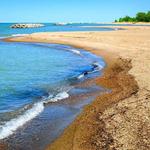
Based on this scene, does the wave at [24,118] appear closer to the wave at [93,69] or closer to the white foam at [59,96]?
the white foam at [59,96]

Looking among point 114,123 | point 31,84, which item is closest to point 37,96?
point 31,84

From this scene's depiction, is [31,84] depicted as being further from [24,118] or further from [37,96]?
[24,118]

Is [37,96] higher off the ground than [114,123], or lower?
lower

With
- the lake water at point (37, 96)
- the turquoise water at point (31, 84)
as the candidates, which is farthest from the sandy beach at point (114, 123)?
the turquoise water at point (31, 84)

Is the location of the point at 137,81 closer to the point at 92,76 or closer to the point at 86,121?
the point at 92,76

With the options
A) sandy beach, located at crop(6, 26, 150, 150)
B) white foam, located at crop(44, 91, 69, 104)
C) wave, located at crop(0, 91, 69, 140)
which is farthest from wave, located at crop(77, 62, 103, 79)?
wave, located at crop(0, 91, 69, 140)

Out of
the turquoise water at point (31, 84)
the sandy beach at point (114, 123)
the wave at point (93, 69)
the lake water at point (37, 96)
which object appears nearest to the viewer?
the sandy beach at point (114, 123)

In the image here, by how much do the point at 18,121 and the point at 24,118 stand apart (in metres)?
0.39

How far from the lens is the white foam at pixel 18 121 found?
10.7 m

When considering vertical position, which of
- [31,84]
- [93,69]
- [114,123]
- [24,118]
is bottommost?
[93,69]

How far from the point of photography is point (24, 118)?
1219 cm

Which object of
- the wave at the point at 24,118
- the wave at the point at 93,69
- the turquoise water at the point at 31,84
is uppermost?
the wave at the point at 24,118

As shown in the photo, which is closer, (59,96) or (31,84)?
(59,96)

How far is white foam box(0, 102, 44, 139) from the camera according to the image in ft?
35.0
